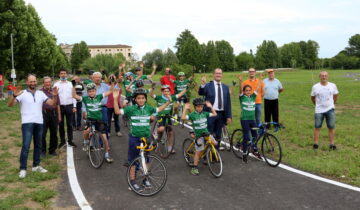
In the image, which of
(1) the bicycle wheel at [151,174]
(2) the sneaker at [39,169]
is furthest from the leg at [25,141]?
(1) the bicycle wheel at [151,174]

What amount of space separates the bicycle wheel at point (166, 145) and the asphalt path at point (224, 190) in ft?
2.38

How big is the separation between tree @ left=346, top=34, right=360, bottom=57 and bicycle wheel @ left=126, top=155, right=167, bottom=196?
150m

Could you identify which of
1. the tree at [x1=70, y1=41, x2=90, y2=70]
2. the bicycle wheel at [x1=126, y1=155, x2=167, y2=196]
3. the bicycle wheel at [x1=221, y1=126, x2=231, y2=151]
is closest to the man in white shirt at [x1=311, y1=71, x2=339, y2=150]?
the bicycle wheel at [x1=221, y1=126, x2=231, y2=151]

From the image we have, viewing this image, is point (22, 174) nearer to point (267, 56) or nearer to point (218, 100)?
point (218, 100)

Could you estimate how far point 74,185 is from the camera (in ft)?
19.6

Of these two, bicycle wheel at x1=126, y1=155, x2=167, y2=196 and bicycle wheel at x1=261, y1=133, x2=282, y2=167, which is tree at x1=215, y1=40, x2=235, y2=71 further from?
bicycle wheel at x1=126, y1=155, x2=167, y2=196

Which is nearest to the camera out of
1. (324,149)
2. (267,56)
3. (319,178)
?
(319,178)

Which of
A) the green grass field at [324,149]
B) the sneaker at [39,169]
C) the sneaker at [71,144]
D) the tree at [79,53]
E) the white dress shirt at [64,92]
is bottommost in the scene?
the green grass field at [324,149]

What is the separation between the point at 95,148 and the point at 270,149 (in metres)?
4.40

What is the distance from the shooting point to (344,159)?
→ 24.2 ft

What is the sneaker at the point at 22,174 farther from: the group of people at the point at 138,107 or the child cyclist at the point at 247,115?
the child cyclist at the point at 247,115

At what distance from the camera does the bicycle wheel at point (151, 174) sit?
5518mm

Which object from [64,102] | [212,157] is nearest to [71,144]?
[64,102]

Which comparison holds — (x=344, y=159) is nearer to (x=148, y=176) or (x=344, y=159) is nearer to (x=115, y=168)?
(x=148, y=176)
